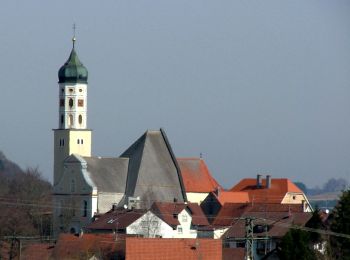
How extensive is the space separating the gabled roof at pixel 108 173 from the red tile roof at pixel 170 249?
97.7ft

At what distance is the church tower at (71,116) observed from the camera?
337ft

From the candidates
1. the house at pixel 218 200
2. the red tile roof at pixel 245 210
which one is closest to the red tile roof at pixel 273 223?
the red tile roof at pixel 245 210

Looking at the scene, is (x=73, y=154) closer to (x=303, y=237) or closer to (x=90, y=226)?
(x=90, y=226)

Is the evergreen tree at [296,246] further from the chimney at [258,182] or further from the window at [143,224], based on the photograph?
the chimney at [258,182]

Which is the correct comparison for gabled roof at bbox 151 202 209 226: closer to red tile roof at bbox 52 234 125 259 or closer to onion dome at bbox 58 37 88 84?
onion dome at bbox 58 37 88 84

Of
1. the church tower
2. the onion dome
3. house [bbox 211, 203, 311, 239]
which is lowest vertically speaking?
house [bbox 211, 203, 311, 239]

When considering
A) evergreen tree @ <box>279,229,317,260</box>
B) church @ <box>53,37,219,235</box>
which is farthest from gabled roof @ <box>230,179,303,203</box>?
evergreen tree @ <box>279,229,317,260</box>

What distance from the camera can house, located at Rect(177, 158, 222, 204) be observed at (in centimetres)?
10331

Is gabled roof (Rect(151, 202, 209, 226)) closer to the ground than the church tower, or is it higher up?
closer to the ground

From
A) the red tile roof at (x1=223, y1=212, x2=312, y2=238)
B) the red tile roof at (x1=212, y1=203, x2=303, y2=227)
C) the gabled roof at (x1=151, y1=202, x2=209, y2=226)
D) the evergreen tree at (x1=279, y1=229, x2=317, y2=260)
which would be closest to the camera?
the evergreen tree at (x1=279, y1=229, x2=317, y2=260)

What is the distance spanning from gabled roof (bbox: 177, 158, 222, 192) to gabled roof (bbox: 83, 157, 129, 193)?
4196 millimetres

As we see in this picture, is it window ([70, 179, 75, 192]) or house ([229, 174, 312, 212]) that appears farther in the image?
house ([229, 174, 312, 212])

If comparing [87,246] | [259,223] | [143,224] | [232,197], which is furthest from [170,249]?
[232,197]

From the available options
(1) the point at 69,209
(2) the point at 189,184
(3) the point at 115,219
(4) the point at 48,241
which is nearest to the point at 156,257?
(4) the point at 48,241
